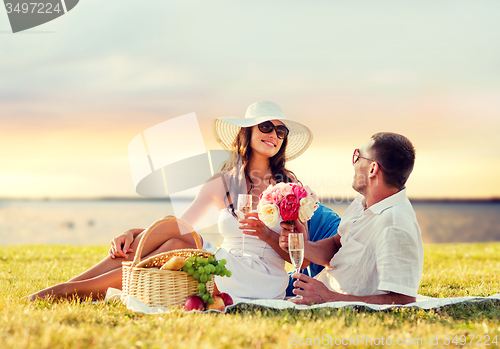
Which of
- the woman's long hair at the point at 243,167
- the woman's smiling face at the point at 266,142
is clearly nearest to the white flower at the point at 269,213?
the woman's long hair at the point at 243,167

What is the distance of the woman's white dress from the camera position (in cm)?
431

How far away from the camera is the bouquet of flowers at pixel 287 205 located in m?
3.79

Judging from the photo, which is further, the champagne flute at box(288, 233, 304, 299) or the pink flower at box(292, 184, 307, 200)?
the pink flower at box(292, 184, 307, 200)

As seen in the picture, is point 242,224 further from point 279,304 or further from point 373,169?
point 373,169

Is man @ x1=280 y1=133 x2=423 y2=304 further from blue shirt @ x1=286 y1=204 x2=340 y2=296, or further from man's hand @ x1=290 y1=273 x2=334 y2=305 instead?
blue shirt @ x1=286 y1=204 x2=340 y2=296

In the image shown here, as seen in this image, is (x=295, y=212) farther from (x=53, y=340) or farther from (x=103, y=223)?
(x=103, y=223)

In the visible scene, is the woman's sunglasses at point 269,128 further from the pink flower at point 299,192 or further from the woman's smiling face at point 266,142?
the pink flower at point 299,192

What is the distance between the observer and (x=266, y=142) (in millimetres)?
5102

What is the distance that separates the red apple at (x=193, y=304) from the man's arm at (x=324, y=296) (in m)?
0.84

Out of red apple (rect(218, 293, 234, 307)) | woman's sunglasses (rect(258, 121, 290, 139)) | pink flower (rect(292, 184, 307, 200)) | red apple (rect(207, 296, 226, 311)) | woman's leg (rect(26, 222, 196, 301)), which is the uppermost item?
woman's sunglasses (rect(258, 121, 290, 139))

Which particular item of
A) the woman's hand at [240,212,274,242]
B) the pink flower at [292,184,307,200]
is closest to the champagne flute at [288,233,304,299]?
the pink flower at [292,184,307,200]

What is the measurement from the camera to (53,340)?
253cm

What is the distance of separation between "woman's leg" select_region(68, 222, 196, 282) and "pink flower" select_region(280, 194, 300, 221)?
1144mm

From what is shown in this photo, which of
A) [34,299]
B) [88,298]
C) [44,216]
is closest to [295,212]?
[88,298]
